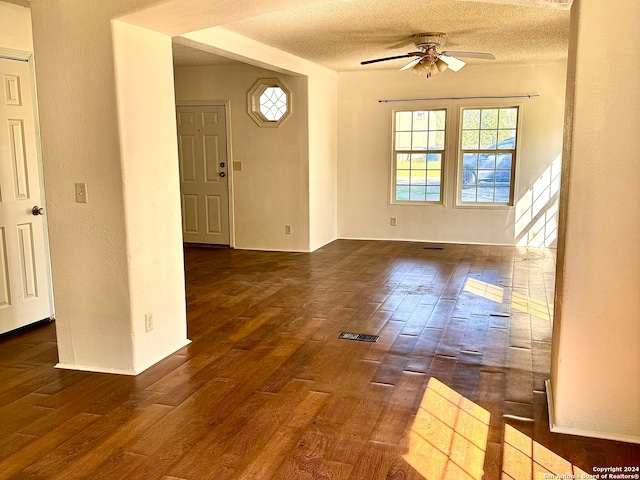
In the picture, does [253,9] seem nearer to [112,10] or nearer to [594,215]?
[112,10]

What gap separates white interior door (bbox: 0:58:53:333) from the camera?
396 cm

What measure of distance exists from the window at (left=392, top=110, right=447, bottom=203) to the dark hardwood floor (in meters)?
3.10

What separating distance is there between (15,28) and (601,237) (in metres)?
4.00

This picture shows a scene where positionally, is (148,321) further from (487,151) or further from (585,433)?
(487,151)

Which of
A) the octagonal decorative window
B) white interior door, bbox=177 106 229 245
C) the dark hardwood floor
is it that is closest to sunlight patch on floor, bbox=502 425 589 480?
the dark hardwood floor

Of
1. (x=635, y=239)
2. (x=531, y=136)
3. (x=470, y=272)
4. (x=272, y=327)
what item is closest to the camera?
(x=635, y=239)

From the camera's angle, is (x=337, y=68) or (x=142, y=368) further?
(x=337, y=68)

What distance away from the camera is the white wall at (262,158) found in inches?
282

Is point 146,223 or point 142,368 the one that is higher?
point 146,223

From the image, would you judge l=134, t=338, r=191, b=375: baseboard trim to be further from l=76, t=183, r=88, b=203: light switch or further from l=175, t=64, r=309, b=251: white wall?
l=175, t=64, r=309, b=251: white wall

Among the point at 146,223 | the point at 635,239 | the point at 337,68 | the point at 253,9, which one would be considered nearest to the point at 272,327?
the point at 146,223

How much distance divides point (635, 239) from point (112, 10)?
2.87 metres

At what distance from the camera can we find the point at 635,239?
2396 millimetres

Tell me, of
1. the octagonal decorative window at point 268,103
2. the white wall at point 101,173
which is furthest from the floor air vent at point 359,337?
the octagonal decorative window at point 268,103
